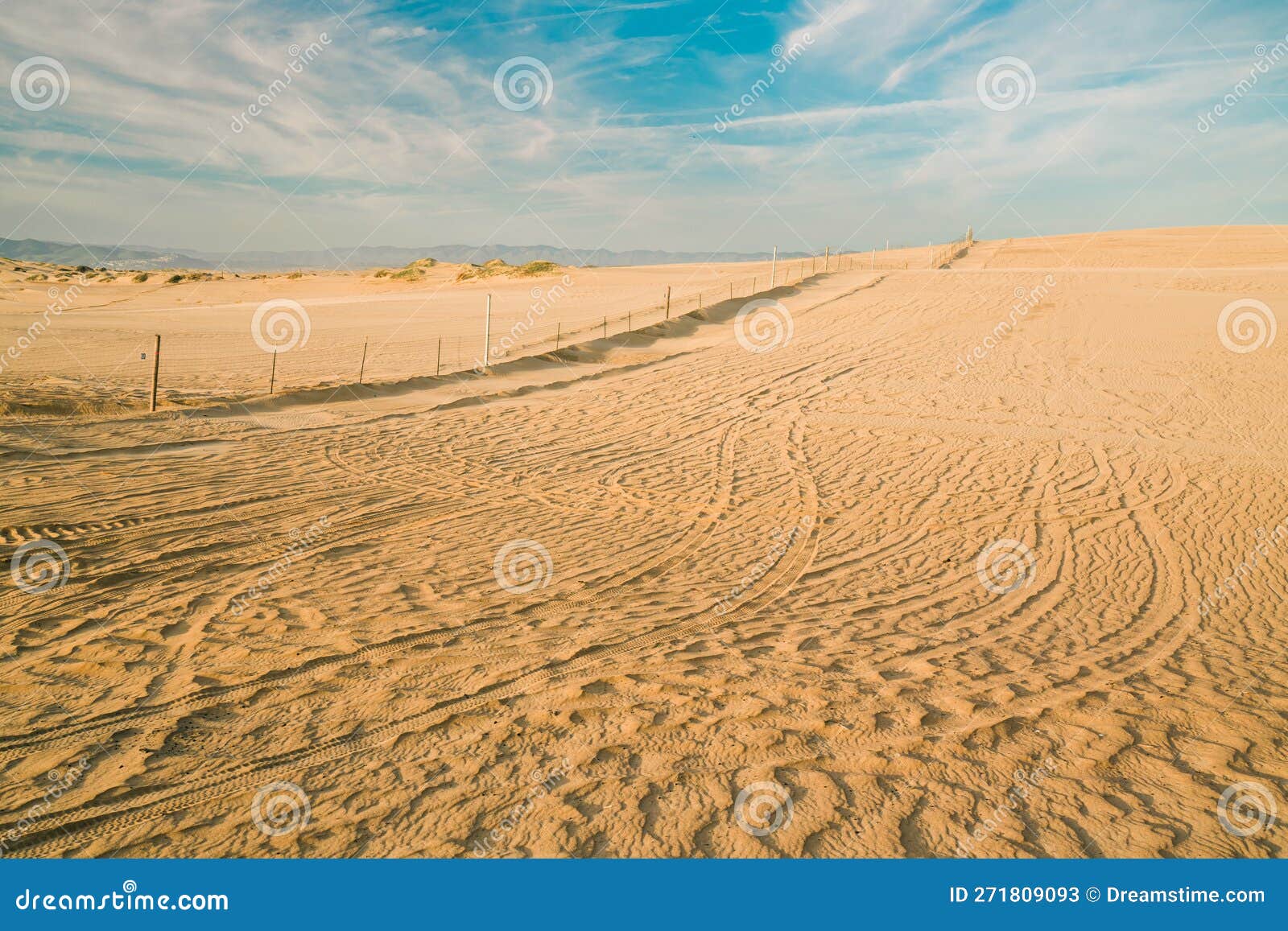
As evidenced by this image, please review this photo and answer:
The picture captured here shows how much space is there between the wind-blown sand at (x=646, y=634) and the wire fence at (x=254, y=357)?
3.38 m

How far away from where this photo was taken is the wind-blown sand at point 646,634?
4016 mm

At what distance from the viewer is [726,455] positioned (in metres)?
12.8

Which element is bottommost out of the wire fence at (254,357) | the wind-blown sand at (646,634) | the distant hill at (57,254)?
the wind-blown sand at (646,634)

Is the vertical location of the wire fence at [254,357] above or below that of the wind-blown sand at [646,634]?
above

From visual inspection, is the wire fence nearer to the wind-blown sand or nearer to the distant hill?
the wind-blown sand

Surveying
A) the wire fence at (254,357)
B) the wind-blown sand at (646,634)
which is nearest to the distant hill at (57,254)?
the wire fence at (254,357)

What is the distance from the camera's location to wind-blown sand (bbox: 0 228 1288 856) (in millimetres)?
4016

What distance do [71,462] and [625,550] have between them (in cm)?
805

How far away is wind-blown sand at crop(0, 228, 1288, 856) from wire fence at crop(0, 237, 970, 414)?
3377 mm

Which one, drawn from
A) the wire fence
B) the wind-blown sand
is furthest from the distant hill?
the wind-blown sand

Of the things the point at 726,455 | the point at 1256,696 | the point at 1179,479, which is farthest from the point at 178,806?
the point at 1179,479

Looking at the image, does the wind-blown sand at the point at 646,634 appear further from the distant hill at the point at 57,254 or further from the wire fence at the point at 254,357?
the distant hill at the point at 57,254

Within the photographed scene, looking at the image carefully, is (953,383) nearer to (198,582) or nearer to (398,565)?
(398,565)

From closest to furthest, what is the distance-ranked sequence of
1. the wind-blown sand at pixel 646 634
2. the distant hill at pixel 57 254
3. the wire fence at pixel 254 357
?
the wind-blown sand at pixel 646 634 → the wire fence at pixel 254 357 → the distant hill at pixel 57 254
